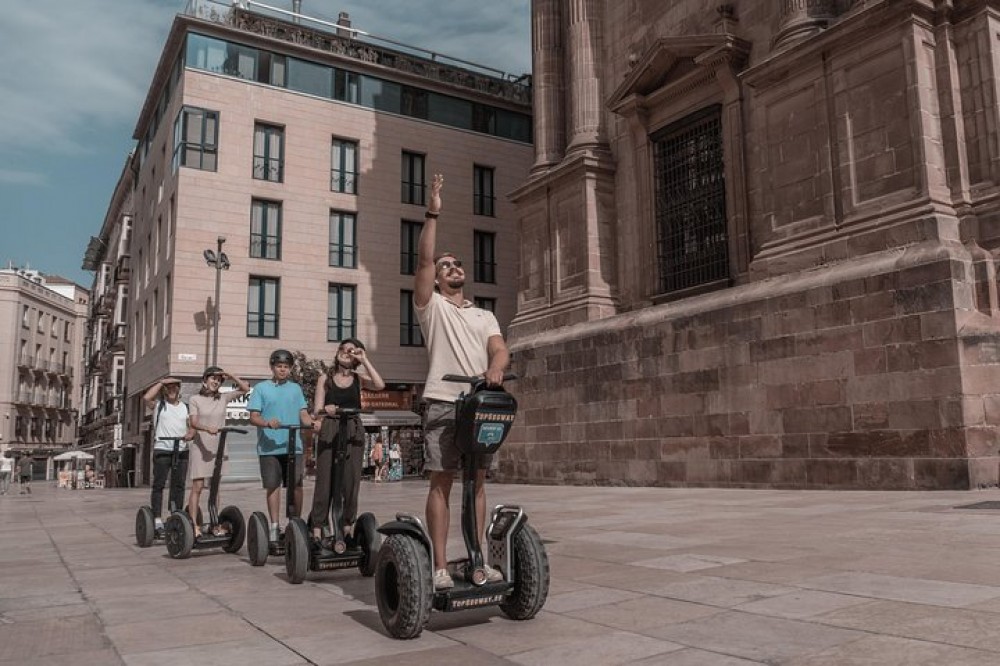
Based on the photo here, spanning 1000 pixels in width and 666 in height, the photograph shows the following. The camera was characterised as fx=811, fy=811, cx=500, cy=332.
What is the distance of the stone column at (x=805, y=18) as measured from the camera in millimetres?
13133

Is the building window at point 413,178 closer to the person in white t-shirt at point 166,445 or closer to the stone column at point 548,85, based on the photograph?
the stone column at point 548,85

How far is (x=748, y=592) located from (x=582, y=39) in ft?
56.3

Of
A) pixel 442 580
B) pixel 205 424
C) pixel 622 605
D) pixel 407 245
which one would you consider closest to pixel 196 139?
pixel 407 245

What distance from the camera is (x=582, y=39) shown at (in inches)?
761

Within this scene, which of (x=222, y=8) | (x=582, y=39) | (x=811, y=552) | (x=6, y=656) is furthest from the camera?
(x=222, y=8)

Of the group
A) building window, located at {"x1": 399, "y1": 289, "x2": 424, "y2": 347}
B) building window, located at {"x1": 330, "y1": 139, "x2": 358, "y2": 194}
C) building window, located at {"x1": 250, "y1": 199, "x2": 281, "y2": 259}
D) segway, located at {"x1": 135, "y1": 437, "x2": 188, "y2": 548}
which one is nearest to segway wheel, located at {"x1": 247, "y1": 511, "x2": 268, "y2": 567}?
segway, located at {"x1": 135, "y1": 437, "x2": 188, "y2": 548}

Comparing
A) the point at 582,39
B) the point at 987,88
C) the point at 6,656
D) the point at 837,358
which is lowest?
the point at 6,656

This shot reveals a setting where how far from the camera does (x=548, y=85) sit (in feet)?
67.6

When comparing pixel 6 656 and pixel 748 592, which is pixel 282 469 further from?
pixel 748 592

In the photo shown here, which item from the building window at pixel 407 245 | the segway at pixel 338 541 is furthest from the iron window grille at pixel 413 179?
the segway at pixel 338 541

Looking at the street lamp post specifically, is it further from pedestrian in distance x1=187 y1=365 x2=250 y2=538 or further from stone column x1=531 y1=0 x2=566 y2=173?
pedestrian in distance x1=187 y1=365 x2=250 y2=538

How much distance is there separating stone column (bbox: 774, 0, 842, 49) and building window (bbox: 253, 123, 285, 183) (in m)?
24.1

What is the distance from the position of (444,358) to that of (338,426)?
2.14 meters

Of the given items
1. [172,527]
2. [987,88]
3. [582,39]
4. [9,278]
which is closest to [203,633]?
[172,527]
